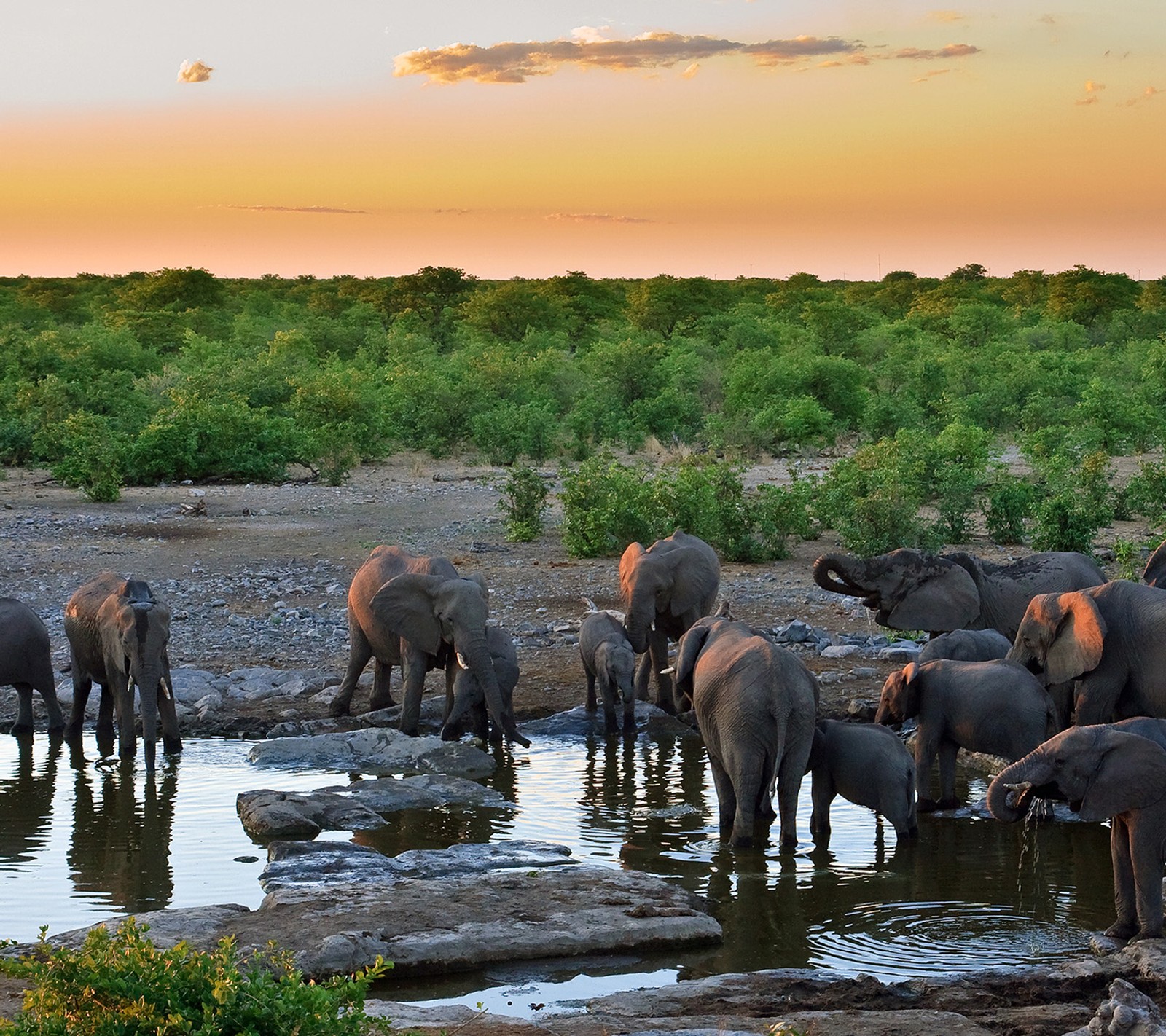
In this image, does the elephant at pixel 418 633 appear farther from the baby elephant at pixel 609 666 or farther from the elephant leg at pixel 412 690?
the baby elephant at pixel 609 666

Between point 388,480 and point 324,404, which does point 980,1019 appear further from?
point 324,404

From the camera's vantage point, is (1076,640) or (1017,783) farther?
(1076,640)

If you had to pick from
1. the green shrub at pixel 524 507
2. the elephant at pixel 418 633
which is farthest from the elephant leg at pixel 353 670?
the green shrub at pixel 524 507

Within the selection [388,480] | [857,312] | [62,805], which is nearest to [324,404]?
[388,480]

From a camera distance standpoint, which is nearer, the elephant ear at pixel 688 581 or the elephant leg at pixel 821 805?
the elephant leg at pixel 821 805

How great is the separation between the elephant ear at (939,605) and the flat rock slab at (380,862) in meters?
3.76

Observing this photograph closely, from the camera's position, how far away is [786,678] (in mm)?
8914

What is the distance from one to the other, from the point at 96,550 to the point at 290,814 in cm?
1133

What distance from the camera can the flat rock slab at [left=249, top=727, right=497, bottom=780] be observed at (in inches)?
430

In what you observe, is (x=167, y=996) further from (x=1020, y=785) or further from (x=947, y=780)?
(x=947, y=780)

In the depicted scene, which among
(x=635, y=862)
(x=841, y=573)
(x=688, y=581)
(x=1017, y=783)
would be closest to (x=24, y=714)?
(x=688, y=581)

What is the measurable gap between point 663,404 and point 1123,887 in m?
26.7

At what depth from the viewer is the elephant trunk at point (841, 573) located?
11.2 m

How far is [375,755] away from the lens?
1114cm
